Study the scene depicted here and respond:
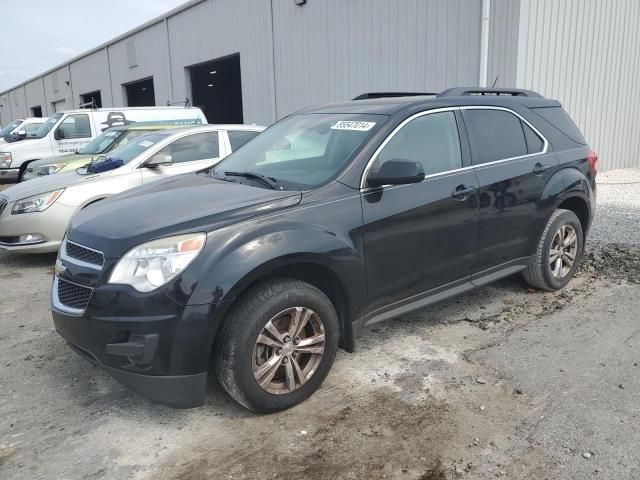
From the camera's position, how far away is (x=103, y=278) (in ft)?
9.32

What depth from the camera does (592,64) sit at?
39.7ft

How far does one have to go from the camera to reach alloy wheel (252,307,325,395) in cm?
299

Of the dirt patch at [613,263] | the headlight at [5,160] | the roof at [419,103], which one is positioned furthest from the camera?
the headlight at [5,160]

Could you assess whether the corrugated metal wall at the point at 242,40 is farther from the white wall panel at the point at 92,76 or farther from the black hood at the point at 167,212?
the black hood at the point at 167,212

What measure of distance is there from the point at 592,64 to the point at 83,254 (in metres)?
12.3

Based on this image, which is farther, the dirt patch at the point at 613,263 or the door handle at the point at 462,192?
the dirt patch at the point at 613,263

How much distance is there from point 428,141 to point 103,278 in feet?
7.71

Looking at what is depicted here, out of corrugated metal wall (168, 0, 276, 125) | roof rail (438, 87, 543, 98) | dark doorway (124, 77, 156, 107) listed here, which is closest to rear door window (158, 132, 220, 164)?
roof rail (438, 87, 543, 98)

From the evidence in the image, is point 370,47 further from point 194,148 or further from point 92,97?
point 92,97

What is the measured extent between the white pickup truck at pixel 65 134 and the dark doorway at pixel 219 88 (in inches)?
295

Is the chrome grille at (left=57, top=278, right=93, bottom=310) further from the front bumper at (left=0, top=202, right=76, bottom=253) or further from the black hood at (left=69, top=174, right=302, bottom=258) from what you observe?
the front bumper at (left=0, top=202, right=76, bottom=253)


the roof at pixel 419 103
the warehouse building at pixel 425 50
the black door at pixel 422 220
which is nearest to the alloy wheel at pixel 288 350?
the black door at pixel 422 220

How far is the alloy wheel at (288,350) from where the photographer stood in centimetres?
299

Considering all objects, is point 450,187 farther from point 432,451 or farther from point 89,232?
point 89,232
